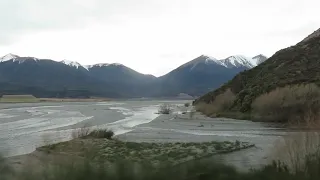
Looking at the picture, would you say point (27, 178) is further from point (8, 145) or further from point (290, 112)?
point (290, 112)

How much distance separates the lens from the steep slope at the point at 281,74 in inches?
2370

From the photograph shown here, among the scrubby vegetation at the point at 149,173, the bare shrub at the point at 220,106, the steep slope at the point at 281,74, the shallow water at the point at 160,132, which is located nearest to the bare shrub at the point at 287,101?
the shallow water at the point at 160,132

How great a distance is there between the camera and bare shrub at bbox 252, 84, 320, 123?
47922 mm

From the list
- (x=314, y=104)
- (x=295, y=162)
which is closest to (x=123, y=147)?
(x=295, y=162)

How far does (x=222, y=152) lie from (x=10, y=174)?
1515cm

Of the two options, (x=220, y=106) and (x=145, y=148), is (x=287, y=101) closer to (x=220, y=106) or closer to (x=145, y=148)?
(x=220, y=106)

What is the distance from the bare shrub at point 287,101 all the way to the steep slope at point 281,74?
13.9 feet

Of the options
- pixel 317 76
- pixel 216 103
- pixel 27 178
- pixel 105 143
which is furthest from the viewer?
pixel 216 103

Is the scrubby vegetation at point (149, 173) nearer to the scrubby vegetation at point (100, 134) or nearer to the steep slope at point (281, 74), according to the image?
the scrubby vegetation at point (100, 134)

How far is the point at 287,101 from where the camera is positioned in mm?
50250

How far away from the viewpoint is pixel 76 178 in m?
7.62

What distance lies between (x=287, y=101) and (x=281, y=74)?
2038cm

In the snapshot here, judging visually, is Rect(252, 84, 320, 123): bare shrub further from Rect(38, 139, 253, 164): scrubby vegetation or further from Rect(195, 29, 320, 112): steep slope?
Rect(38, 139, 253, 164): scrubby vegetation

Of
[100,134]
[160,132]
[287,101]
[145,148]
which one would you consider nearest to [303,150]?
[145,148]
